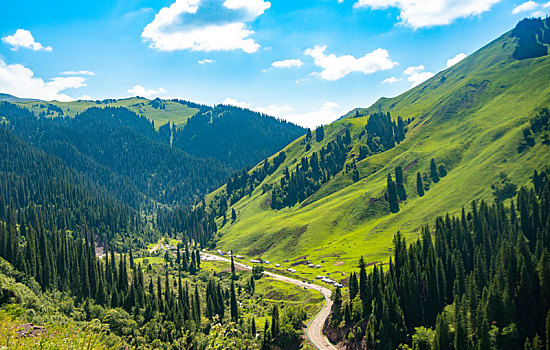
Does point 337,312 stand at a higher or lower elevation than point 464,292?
lower

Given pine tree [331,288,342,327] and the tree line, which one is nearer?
the tree line

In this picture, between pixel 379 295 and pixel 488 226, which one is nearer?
pixel 379 295

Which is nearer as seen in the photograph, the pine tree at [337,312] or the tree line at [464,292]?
the tree line at [464,292]

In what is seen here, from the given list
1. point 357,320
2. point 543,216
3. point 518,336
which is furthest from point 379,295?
point 543,216

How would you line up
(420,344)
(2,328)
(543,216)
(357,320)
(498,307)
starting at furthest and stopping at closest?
(543,216) → (357,320) → (420,344) → (498,307) → (2,328)

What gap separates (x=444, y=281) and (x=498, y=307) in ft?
A: 98.5

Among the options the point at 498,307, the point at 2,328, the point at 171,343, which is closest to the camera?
the point at 2,328

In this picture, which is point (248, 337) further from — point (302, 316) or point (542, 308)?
point (542, 308)

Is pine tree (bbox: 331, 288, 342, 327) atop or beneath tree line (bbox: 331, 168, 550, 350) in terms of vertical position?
beneath

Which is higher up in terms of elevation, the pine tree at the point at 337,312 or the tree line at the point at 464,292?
the tree line at the point at 464,292

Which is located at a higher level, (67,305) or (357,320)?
(67,305)

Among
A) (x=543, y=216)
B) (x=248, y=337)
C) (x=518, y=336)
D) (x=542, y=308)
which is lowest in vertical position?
(x=248, y=337)

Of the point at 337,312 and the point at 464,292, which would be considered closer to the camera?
the point at 464,292

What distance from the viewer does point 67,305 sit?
136375 millimetres
